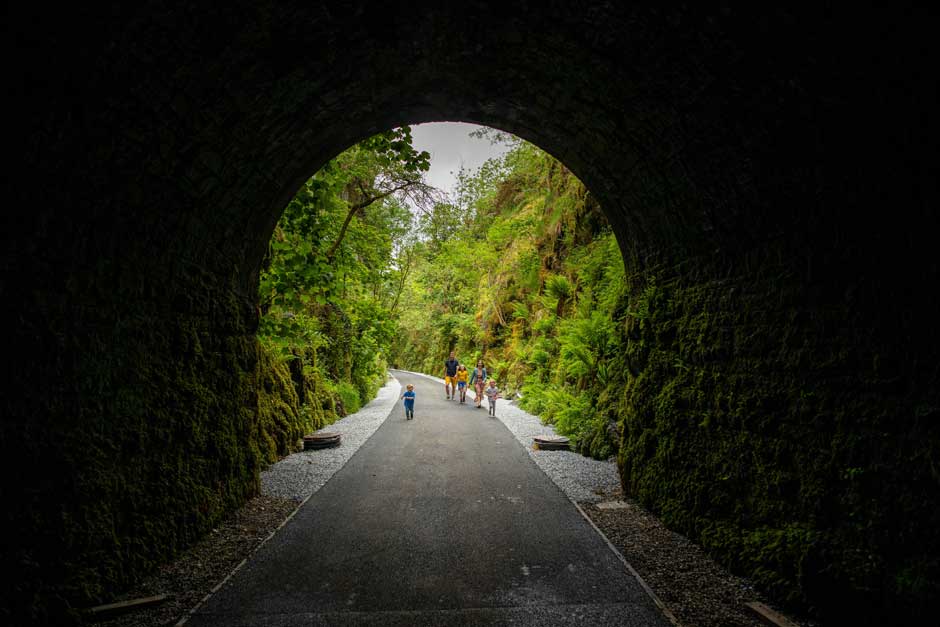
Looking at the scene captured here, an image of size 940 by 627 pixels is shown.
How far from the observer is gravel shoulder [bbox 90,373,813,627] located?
3.05 m

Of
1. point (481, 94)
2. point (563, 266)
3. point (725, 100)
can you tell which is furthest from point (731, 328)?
point (563, 266)

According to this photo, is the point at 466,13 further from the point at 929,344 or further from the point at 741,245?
the point at 929,344

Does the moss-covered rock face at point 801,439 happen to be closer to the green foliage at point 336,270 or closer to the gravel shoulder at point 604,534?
the gravel shoulder at point 604,534

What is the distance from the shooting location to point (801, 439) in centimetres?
326

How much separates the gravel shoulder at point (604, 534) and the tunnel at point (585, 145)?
9.2 inches

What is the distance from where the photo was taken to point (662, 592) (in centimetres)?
328

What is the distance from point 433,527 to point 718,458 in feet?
9.98

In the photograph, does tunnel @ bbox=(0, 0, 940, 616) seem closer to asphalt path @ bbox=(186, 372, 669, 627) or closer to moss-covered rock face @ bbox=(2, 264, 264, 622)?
moss-covered rock face @ bbox=(2, 264, 264, 622)

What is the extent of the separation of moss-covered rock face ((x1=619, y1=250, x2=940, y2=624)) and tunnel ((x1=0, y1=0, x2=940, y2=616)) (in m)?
0.02

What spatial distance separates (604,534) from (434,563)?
1.87 m

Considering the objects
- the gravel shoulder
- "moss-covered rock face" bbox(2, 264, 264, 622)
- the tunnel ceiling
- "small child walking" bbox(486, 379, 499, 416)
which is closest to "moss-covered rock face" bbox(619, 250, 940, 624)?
the gravel shoulder

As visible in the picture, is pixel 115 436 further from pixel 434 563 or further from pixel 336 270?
pixel 336 270

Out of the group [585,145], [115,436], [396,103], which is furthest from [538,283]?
[115,436]

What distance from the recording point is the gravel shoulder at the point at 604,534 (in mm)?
3055
